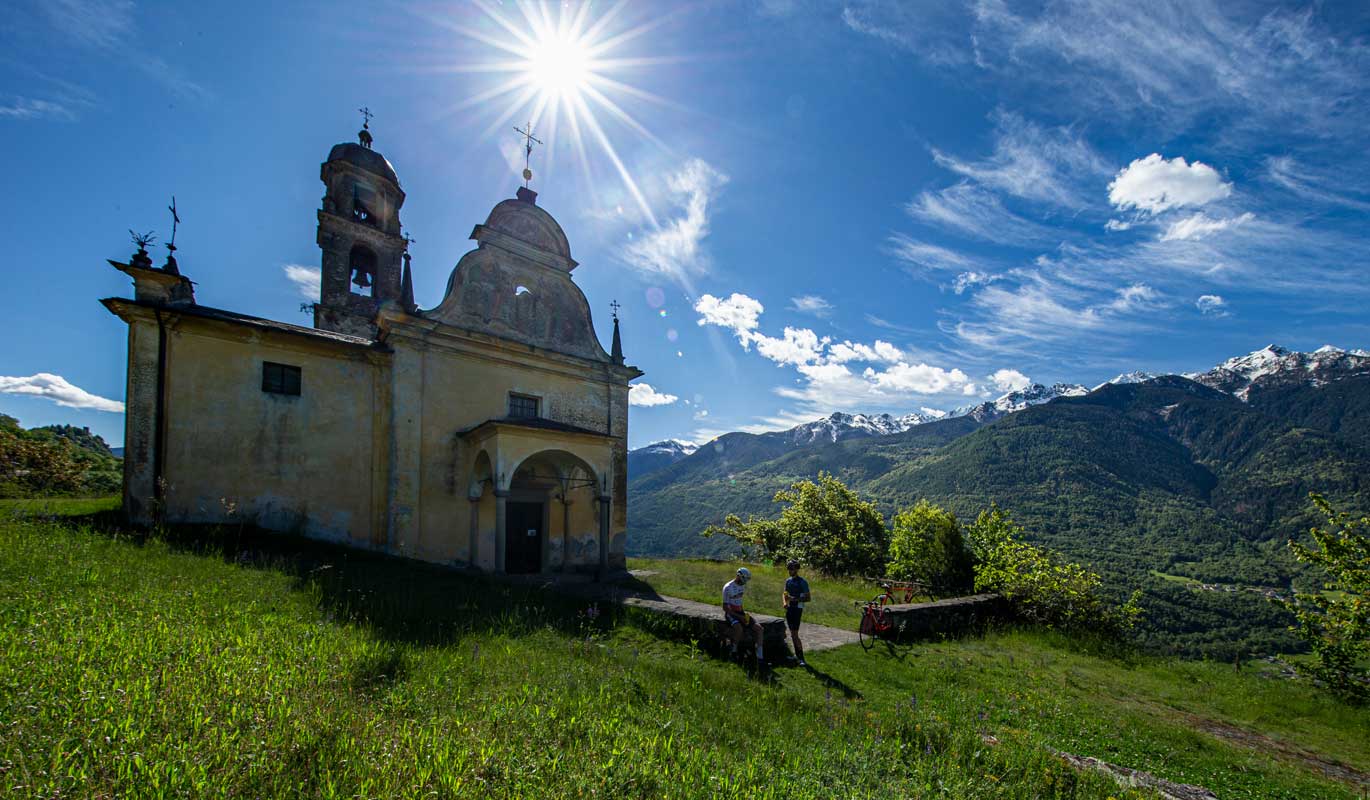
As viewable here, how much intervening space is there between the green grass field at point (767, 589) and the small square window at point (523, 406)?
21.7 feet

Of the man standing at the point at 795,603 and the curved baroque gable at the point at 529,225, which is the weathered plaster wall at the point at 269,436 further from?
the man standing at the point at 795,603

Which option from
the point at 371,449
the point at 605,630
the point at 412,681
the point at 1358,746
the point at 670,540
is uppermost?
the point at 371,449

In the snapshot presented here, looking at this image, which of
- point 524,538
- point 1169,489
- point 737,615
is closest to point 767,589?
point 524,538

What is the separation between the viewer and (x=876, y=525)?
26719mm

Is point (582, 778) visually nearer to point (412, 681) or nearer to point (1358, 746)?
point (412, 681)

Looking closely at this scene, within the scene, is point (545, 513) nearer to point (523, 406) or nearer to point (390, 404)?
point (523, 406)

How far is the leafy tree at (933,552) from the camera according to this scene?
17188 mm

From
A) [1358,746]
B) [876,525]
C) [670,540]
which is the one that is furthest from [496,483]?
[670,540]

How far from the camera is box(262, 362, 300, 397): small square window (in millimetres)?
13609

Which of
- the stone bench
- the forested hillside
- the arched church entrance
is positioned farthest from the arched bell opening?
the forested hillside

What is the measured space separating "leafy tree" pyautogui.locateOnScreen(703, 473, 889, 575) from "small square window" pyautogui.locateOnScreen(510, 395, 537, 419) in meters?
13.2

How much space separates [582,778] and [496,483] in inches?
476

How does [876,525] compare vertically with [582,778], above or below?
below

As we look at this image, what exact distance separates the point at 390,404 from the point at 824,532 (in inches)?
773
